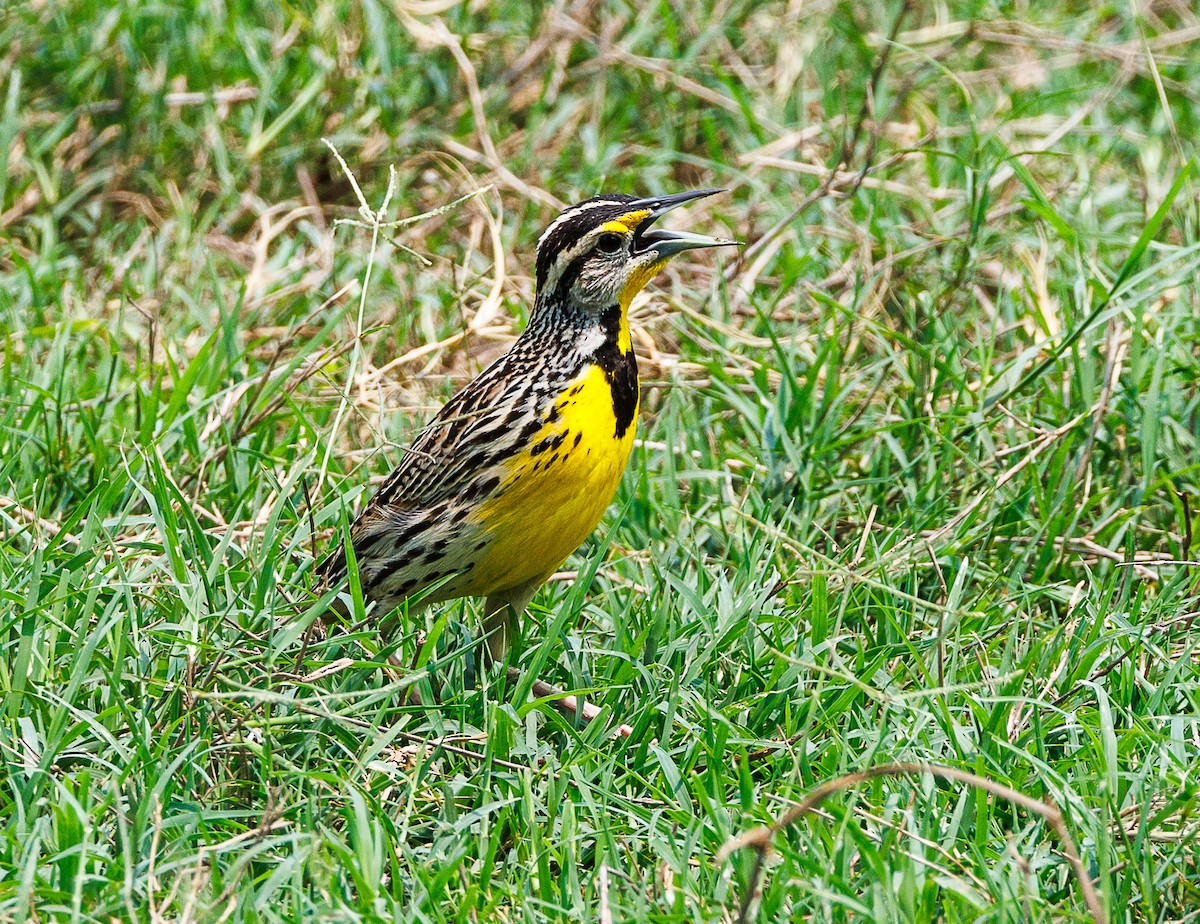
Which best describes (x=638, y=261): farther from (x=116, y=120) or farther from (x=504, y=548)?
(x=116, y=120)

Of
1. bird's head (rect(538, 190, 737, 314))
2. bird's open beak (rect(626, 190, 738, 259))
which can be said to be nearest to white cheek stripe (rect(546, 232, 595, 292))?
bird's head (rect(538, 190, 737, 314))

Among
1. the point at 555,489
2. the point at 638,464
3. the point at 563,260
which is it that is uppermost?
the point at 563,260

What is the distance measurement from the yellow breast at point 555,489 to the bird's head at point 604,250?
0.26 metres

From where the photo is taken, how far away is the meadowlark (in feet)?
12.3

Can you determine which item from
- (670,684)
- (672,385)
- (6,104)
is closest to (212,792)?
(670,684)

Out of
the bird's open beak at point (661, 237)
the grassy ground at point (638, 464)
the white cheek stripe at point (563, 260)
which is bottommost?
the grassy ground at point (638, 464)

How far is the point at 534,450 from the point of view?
146 inches

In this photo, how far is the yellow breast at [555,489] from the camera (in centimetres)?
372

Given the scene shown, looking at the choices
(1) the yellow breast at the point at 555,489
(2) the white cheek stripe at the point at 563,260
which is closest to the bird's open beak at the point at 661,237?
(2) the white cheek stripe at the point at 563,260

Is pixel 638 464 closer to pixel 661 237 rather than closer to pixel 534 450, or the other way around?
pixel 661 237

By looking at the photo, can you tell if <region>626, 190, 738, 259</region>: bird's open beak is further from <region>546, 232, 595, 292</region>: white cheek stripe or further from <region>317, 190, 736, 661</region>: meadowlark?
<region>546, 232, 595, 292</region>: white cheek stripe

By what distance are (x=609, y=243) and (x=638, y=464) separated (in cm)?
107

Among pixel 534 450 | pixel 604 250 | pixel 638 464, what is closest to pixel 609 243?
pixel 604 250

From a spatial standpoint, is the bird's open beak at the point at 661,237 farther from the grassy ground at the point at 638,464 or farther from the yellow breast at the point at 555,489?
the grassy ground at the point at 638,464
